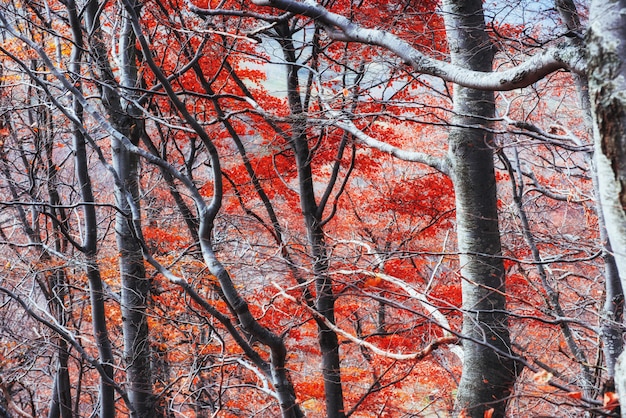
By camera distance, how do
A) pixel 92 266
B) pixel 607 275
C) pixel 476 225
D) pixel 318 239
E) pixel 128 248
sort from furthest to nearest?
1. pixel 318 239
2. pixel 128 248
3. pixel 92 266
4. pixel 476 225
5. pixel 607 275

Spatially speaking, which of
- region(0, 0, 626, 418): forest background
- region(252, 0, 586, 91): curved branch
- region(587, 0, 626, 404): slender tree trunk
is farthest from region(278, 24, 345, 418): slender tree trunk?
region(587, 0, 626, 404): slender tree trunk

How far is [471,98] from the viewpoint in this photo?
5297 mm

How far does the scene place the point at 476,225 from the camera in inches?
207

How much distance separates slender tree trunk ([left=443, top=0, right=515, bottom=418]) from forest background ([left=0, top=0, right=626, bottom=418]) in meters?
0.02

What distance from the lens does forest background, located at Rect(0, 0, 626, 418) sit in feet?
13.8

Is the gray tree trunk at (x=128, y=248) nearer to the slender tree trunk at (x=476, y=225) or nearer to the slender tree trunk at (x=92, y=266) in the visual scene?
the slender tree trunk at (x=92, y=266)

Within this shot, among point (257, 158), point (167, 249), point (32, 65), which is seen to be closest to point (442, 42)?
point (257, 158)

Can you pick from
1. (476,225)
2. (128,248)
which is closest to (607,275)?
(476,225)

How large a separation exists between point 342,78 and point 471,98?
247 cm

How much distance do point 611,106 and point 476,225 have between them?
3403 mm

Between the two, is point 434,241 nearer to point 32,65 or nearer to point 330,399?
point 330,399

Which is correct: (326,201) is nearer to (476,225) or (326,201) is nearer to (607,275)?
(476,225)

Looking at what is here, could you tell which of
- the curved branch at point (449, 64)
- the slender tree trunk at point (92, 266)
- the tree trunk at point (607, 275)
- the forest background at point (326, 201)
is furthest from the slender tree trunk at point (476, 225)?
the slender tree trunk at point (92, 266)

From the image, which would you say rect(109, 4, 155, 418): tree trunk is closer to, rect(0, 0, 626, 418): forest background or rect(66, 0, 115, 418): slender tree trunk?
rect(0, 0, 626, 418): forest background
